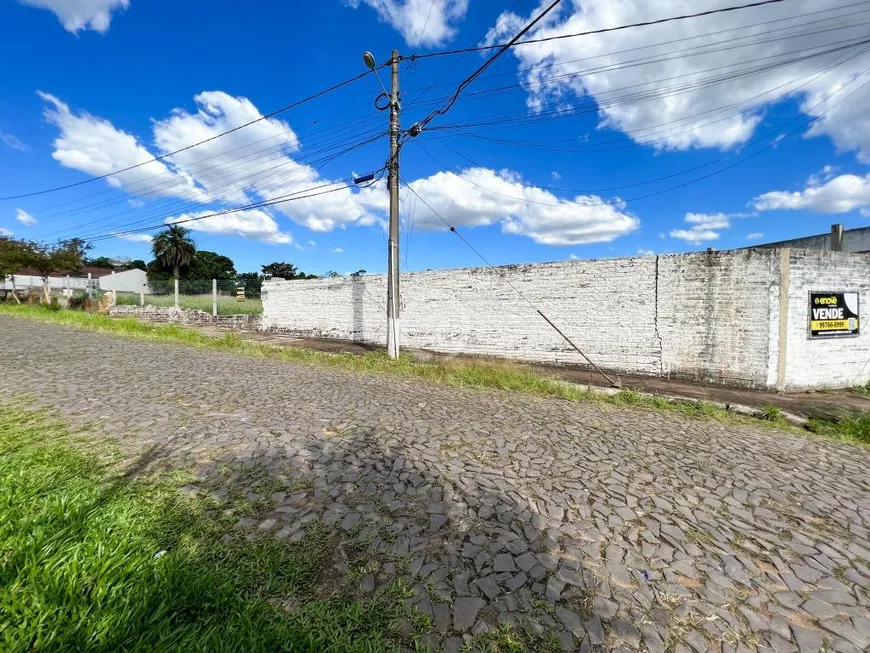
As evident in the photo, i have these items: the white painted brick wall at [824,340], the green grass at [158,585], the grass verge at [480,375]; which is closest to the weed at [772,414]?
the grass verge at [480,375]

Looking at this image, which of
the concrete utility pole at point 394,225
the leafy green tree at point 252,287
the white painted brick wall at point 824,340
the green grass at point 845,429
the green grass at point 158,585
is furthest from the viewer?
the leafy green tree at point 252,287

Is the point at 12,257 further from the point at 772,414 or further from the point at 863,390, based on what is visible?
the point at 863,390

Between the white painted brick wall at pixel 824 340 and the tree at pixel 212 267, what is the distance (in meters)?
63.9

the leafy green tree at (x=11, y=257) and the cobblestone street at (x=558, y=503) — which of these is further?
the leafy green tree at (x=11, y=257)

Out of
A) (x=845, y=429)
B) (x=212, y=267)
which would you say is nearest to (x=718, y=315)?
(x=845, y=429)

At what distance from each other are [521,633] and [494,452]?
Result: 205 centimetres

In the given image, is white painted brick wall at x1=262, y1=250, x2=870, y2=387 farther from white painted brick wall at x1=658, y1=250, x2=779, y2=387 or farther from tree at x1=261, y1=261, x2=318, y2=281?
tree at x1=261, y1=261, x2=318, y2=281

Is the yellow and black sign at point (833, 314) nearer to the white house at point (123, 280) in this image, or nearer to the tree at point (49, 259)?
the tree at point (49, 259)

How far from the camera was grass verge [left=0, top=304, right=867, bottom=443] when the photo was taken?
5.71 metres

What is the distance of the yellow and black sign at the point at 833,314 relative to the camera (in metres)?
7.58

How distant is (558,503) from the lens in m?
2.80

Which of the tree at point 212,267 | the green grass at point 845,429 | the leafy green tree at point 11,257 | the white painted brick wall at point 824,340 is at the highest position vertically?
→ the tree at point 212,267

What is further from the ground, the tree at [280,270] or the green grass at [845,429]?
the tree at [280,270]

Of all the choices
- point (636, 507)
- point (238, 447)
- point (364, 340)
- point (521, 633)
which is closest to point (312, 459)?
point (238, 447)
